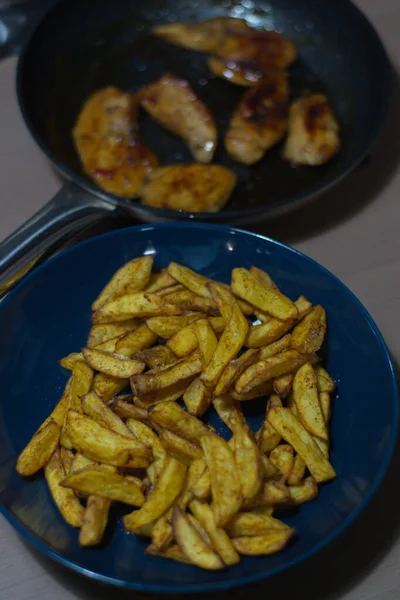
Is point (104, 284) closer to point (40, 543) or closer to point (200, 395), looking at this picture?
point (200, 395)

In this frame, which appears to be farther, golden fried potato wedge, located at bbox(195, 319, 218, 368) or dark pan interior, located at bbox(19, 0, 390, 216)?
dark pan interior, located at bbox(19, 0, 390, 216)

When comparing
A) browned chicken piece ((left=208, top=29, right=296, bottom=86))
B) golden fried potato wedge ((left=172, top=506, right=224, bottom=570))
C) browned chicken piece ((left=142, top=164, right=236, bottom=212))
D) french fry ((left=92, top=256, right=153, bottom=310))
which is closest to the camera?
golden fried potato wedge ((left=172, top=506, right=224, bottom=570))

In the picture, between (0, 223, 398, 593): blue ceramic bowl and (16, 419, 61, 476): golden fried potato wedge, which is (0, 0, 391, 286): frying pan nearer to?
(0, 223, 398, 593): blue ceramic bowl

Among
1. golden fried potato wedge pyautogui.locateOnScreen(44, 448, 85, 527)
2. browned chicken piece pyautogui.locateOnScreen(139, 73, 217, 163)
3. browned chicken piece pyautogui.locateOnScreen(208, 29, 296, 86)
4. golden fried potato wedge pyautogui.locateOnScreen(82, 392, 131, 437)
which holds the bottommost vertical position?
golden fried potato wedge pyautogui.locateOnScreen(44, 448, 85, 527)

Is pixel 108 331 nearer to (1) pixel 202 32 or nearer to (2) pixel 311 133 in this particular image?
(2) pixel 311 133

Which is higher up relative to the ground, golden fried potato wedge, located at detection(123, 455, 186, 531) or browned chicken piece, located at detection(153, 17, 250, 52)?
browned chicken piece, located at detection(153, 17, 250, 52)

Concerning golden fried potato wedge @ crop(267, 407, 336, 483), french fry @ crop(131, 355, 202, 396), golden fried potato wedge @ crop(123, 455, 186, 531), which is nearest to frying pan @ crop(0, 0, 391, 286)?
french fry @ crop(131, 355, 202, 396)
